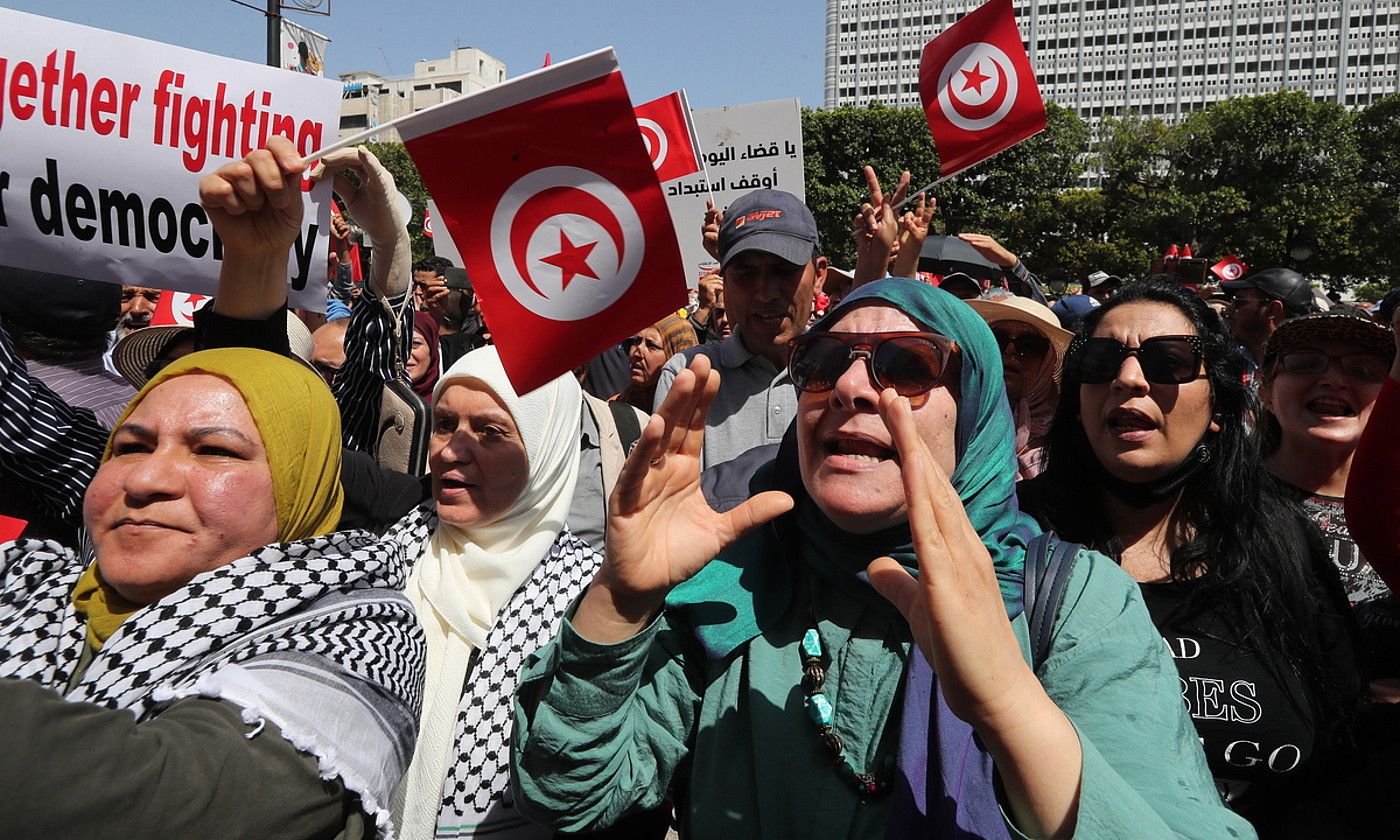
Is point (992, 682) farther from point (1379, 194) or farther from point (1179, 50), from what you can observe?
point (1179, 50)

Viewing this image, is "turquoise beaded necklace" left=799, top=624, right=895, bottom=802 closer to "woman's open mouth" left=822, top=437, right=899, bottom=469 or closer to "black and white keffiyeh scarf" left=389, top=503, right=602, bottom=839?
"woman's open mouth" left=822, top=437, right=899, bottom=469

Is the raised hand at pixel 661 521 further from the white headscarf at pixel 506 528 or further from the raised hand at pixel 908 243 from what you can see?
the raised hand at pixel 908 243

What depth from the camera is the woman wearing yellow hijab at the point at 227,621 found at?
1.31 m

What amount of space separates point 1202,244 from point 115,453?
59.6 meters

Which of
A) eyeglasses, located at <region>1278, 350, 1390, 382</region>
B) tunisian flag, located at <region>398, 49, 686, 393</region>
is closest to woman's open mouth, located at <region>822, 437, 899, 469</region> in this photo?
tunisian flag, located at <region>398, 49, 686, 393</region>

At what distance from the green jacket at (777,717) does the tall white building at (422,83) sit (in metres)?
98.9

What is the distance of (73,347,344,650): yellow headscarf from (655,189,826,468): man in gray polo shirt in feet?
5.56

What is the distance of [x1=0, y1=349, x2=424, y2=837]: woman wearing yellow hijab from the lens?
131cm

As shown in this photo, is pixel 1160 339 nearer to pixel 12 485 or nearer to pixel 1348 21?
pixel 12 485

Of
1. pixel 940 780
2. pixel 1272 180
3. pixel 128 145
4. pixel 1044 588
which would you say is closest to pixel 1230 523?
pixel 1044 588

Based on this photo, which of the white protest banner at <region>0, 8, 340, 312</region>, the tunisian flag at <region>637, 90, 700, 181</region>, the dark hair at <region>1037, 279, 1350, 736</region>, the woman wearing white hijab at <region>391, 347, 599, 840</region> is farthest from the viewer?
the tunisian flag at <region>637, 90, 700, 181</region>

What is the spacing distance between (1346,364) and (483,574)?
2.56m

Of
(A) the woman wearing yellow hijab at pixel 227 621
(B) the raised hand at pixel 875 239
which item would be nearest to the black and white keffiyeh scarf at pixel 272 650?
(A) the woman wearing yellow hijab at pixel 227 621

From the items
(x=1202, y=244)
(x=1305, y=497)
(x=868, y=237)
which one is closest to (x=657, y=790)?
(x=1305, y=497)
